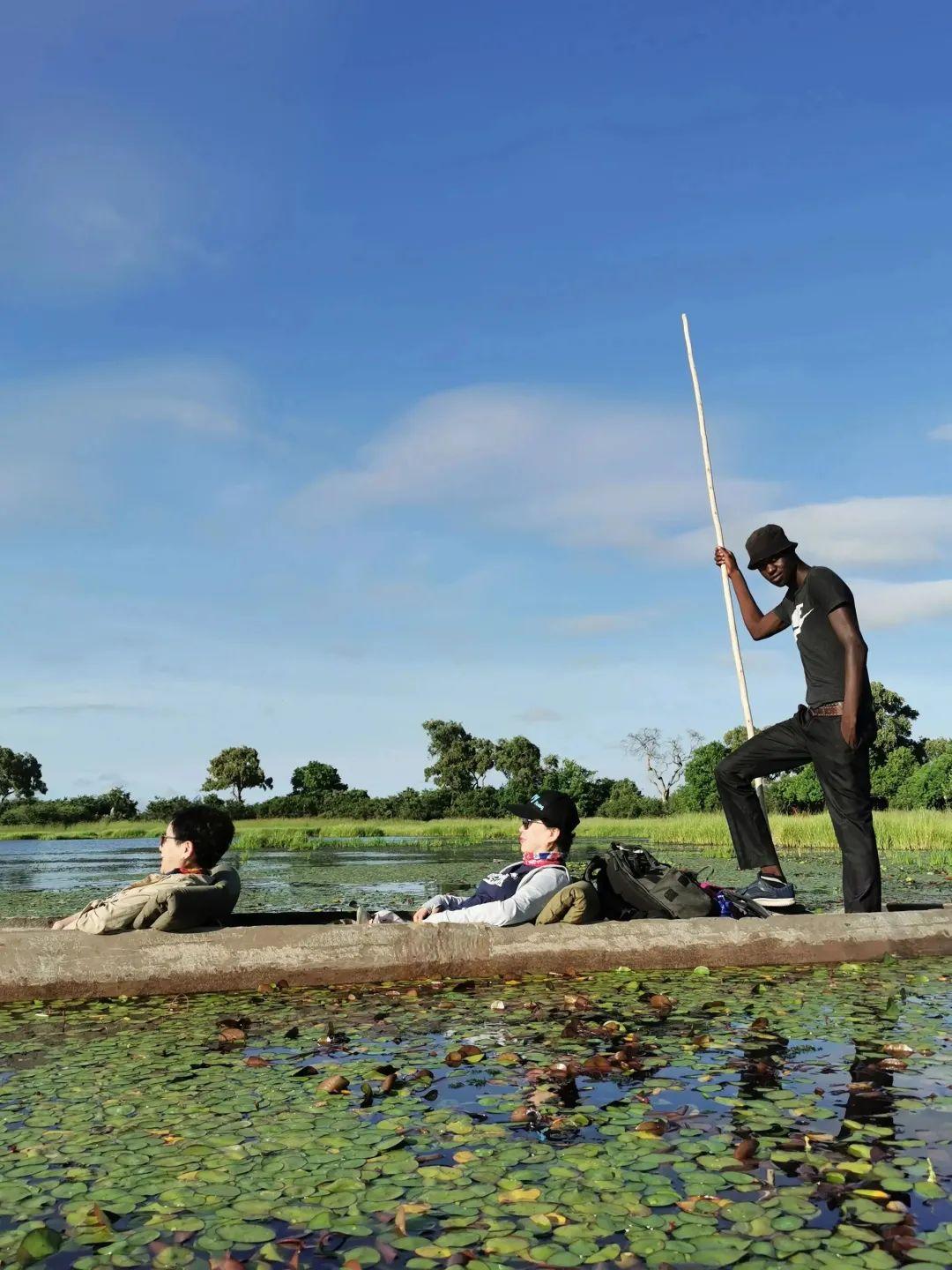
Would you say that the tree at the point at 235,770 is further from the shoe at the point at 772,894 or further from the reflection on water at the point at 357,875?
the shoe at the point at 772,894

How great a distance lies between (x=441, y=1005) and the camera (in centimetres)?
550

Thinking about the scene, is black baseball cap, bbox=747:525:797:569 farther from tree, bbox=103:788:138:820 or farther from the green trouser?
tree, bbox=103:788:138:820

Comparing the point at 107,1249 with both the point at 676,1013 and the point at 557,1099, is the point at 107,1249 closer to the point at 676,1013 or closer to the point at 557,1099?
the point at 557,1099

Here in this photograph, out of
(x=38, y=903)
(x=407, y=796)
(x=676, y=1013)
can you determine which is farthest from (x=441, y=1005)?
(x=407, y=796)

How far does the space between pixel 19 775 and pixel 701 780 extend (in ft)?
202

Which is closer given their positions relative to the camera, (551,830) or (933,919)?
(551,830)

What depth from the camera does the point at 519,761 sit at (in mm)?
80938

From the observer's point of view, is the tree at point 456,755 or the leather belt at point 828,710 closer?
the leather belt at point 828,710

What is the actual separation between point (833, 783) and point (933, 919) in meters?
1.11

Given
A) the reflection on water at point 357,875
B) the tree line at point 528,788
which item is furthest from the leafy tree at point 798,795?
the reflection on water at point 357,875

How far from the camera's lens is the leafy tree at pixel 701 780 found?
63.5 m

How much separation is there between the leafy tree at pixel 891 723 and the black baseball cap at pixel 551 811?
63983mm

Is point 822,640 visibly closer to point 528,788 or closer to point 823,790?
point 823,790

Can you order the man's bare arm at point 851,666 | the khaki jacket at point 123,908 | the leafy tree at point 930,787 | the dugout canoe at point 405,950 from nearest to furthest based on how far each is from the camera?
the dugout canoe at point 405,950, the khaki jacket at point 123,908, the man's bare arm at point 851,666, the leafy tree at point 930,787
